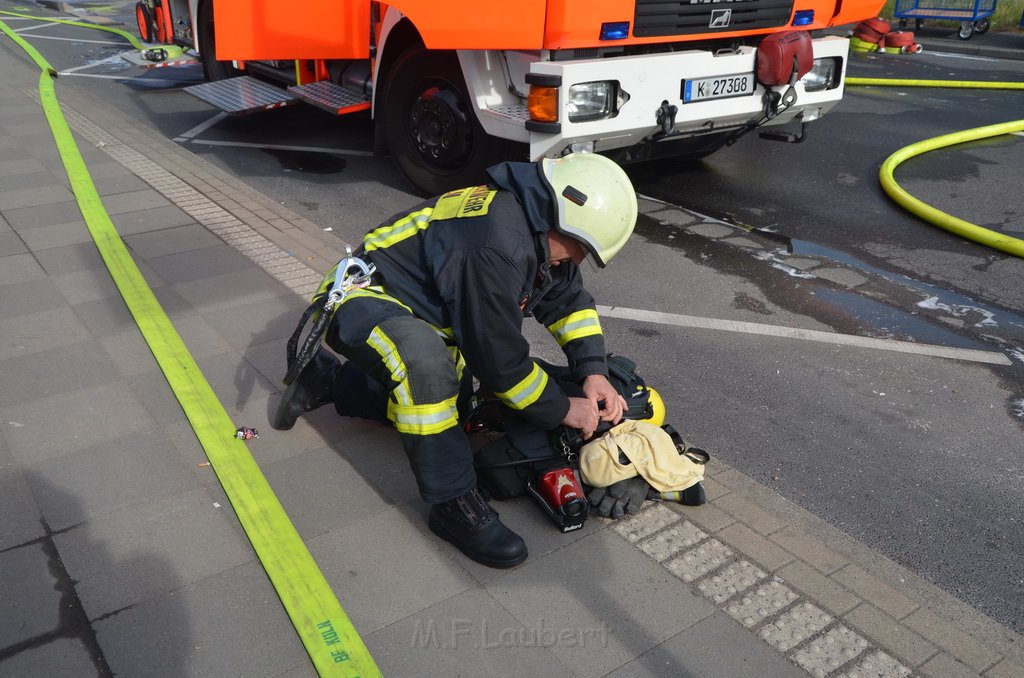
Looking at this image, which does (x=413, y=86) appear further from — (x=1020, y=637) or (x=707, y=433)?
(x=1020, y=637)

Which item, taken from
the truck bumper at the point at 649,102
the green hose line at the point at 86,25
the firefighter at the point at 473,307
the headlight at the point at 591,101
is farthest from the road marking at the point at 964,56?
the firefighter at the point at 473,307

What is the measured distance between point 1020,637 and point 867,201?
15.4 ft

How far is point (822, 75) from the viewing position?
6422mm

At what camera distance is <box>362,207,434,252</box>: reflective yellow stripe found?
3.15m

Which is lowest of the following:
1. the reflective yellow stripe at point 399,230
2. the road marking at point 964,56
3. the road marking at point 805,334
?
the road marking at point 805,334

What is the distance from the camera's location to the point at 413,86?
21.5ft

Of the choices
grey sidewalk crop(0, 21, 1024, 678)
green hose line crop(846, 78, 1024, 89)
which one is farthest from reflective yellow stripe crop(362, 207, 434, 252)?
green hose line crop(846, 78, 1024, 89)

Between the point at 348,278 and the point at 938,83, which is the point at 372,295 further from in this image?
the point at 938,83

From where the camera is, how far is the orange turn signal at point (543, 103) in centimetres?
527

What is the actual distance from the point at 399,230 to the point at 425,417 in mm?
689

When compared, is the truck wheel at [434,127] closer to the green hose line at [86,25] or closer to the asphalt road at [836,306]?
the asphalt road at [836,306]

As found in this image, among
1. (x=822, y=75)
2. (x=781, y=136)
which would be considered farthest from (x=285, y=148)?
(x=822, y=75)

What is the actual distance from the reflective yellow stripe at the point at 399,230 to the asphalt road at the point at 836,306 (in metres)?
1.49

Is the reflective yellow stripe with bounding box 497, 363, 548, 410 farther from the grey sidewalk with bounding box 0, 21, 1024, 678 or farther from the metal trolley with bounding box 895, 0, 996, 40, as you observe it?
the metal trolley with bounding box 895, 0, 996, 40
